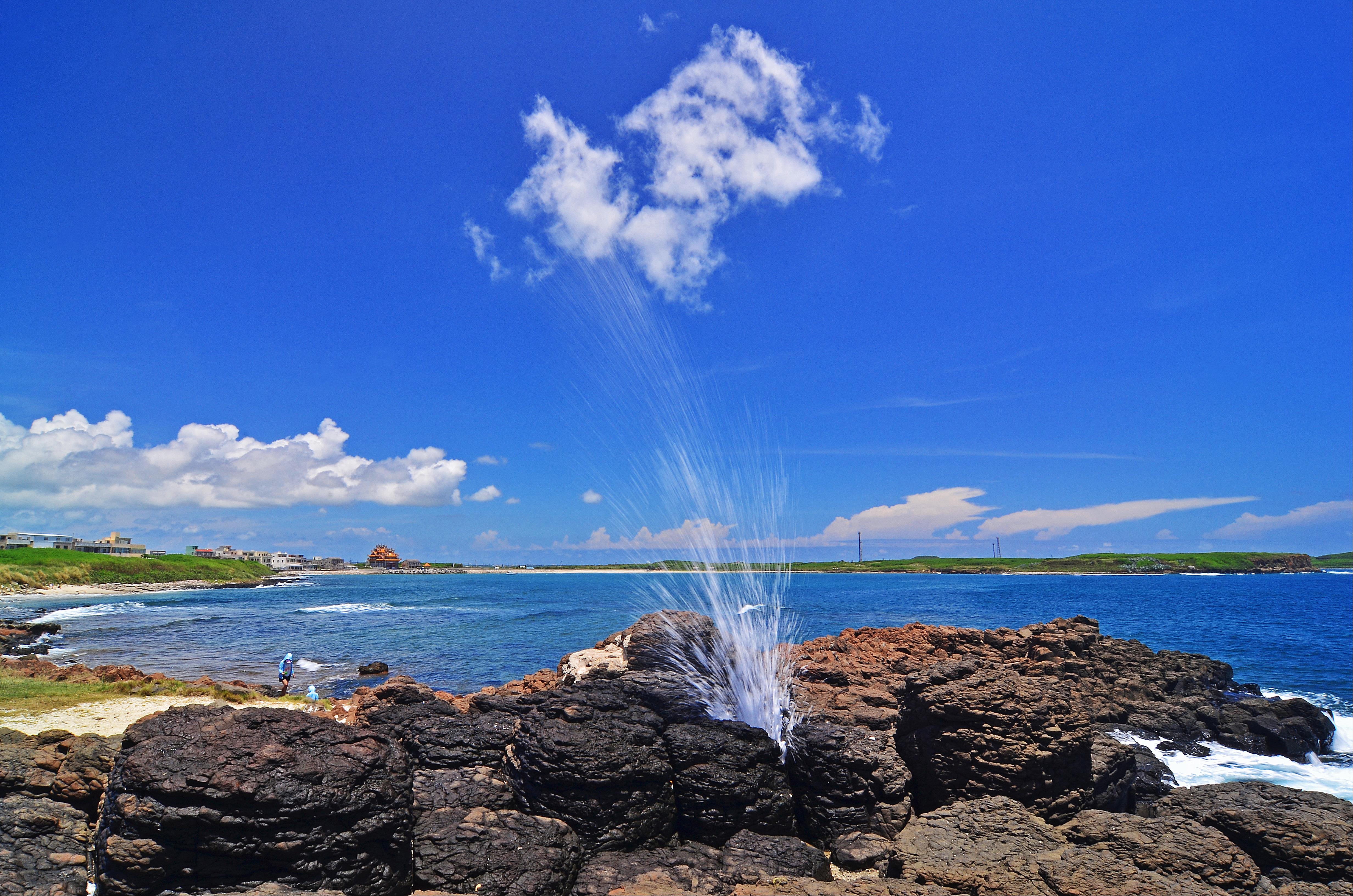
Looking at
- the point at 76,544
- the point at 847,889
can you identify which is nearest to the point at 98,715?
the point at 847,889

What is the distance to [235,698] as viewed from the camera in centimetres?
1869

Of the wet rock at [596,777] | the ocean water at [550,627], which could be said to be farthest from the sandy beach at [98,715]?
the ocean water at [550,627]

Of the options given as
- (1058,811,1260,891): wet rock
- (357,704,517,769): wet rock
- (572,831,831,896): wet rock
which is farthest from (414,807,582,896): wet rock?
(1058,811,1260,891): wet rock

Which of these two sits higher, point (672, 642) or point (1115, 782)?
point (672, 642)

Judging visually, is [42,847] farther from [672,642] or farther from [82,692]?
[82,692]

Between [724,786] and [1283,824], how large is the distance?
608 cm

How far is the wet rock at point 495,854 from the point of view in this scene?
6348mm

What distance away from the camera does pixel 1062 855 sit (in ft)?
21.0

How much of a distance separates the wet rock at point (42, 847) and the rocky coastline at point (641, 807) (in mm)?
25

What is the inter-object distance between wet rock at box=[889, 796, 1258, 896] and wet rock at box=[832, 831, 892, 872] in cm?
24

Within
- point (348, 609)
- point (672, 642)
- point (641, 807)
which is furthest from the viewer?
point (348, 609)

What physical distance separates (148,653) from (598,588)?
94.1 metres

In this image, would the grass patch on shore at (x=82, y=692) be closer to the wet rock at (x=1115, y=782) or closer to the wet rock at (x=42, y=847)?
the wet rock at (x=42, y=847)

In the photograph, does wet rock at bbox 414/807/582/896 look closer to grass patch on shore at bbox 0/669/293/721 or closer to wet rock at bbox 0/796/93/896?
wet rock at bbox 0/796/93/896
